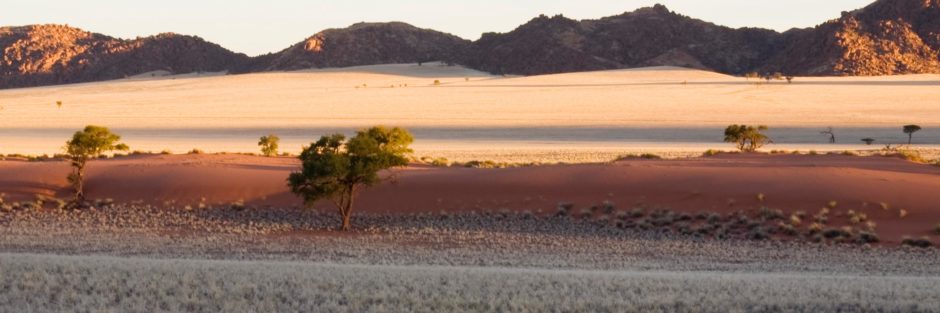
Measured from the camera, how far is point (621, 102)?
267ft

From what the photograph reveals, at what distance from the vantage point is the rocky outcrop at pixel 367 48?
15750 centimetres

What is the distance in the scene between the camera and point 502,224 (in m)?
25.6

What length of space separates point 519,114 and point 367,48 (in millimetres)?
93147

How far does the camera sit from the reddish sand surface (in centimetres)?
2622

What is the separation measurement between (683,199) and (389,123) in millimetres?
41410

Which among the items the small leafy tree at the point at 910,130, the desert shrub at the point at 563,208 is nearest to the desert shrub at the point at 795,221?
the desert shrub at the point at 563,208

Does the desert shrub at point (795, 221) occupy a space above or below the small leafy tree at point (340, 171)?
below

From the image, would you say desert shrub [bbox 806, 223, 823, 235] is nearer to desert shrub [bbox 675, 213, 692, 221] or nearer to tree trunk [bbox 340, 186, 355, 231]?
desert shrub [bbox 675, 213, 692, 221]

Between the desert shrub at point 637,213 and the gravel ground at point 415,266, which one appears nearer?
the gravel ground at point 415,266

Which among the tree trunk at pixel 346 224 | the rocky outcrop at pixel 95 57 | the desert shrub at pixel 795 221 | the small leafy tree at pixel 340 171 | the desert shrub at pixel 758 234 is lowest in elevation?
the tree trunk at pixel 346 224

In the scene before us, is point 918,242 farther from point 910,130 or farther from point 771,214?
point 910,130

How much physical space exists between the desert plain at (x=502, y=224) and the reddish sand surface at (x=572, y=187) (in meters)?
0.08

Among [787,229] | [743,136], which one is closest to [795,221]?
[787,229]

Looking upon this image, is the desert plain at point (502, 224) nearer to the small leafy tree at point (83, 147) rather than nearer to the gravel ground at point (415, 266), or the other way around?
the gravel ground at point (415, 266)
